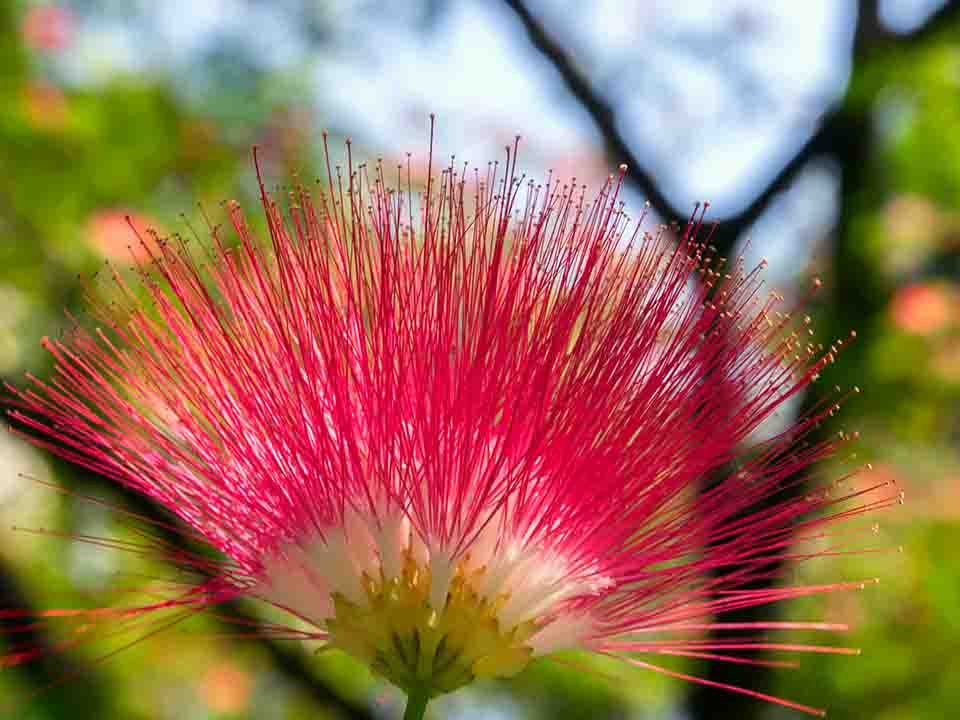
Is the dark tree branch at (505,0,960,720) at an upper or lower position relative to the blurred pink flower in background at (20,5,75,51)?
lower

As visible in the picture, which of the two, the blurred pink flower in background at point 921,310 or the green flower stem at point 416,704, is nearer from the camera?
the green flower stem at point 416,704

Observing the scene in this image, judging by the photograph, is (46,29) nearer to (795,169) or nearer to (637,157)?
(637,157)

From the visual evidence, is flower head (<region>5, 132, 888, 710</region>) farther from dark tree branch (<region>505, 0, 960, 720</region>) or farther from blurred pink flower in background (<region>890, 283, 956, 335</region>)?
blurred pink flower in background (<region>890, 283, 956, 335</region>)

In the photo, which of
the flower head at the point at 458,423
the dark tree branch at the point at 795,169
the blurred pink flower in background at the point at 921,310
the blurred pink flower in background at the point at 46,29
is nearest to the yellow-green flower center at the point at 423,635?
the flower head at the point at 458,423

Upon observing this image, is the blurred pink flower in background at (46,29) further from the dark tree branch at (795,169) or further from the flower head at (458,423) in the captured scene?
the flower head at (458,423)

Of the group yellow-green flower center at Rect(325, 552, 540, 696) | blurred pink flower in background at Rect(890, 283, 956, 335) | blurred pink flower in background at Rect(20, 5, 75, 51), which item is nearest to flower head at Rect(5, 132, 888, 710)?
yellow-green flower center at Rect(325, 552, 540, 696)

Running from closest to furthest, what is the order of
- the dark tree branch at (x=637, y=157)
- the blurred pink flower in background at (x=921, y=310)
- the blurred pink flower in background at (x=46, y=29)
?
the dark tree branch at (x=637, y=157) → the blurred pink flower in background at (x=921, y=310) → the blurred pink flower in background at (x=46, y=29)

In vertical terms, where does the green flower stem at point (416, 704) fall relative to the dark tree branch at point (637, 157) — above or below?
below

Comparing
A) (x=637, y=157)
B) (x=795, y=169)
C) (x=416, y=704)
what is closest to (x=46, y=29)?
(x=637, y=157)
